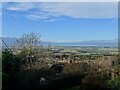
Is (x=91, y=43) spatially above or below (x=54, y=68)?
above

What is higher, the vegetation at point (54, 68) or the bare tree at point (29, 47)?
the bare tree at point (29, 47)

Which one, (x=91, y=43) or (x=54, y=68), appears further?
(x=54, y=68)

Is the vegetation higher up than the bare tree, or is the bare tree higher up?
the bare tree

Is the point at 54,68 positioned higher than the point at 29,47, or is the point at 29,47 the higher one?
the point at 29,47

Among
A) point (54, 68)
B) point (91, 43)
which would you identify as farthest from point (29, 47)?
point (91, 43)

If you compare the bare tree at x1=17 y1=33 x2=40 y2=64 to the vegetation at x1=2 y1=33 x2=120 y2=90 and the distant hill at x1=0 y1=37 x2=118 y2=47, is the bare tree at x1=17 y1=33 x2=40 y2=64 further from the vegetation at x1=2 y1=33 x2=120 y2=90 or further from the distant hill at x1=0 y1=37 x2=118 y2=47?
the distant hill at x1=0 y1=37 x2=118 y2=47

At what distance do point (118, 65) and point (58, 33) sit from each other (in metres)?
0.95

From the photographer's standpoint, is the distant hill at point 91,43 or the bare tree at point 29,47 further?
the bare tree at point 29,47

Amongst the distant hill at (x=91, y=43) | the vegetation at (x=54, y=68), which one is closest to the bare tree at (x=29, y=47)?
the vegetation at (x=54, y=68)

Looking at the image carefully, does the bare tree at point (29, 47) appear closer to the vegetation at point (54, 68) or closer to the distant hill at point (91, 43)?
the vegetation at point (54, 68)

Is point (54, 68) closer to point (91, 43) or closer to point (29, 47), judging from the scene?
point (29, 47)

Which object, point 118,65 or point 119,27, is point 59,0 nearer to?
point 119,27

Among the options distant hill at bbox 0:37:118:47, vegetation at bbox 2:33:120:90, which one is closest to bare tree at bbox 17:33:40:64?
vegetation at bbox 2:33:120:90

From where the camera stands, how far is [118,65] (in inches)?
172
